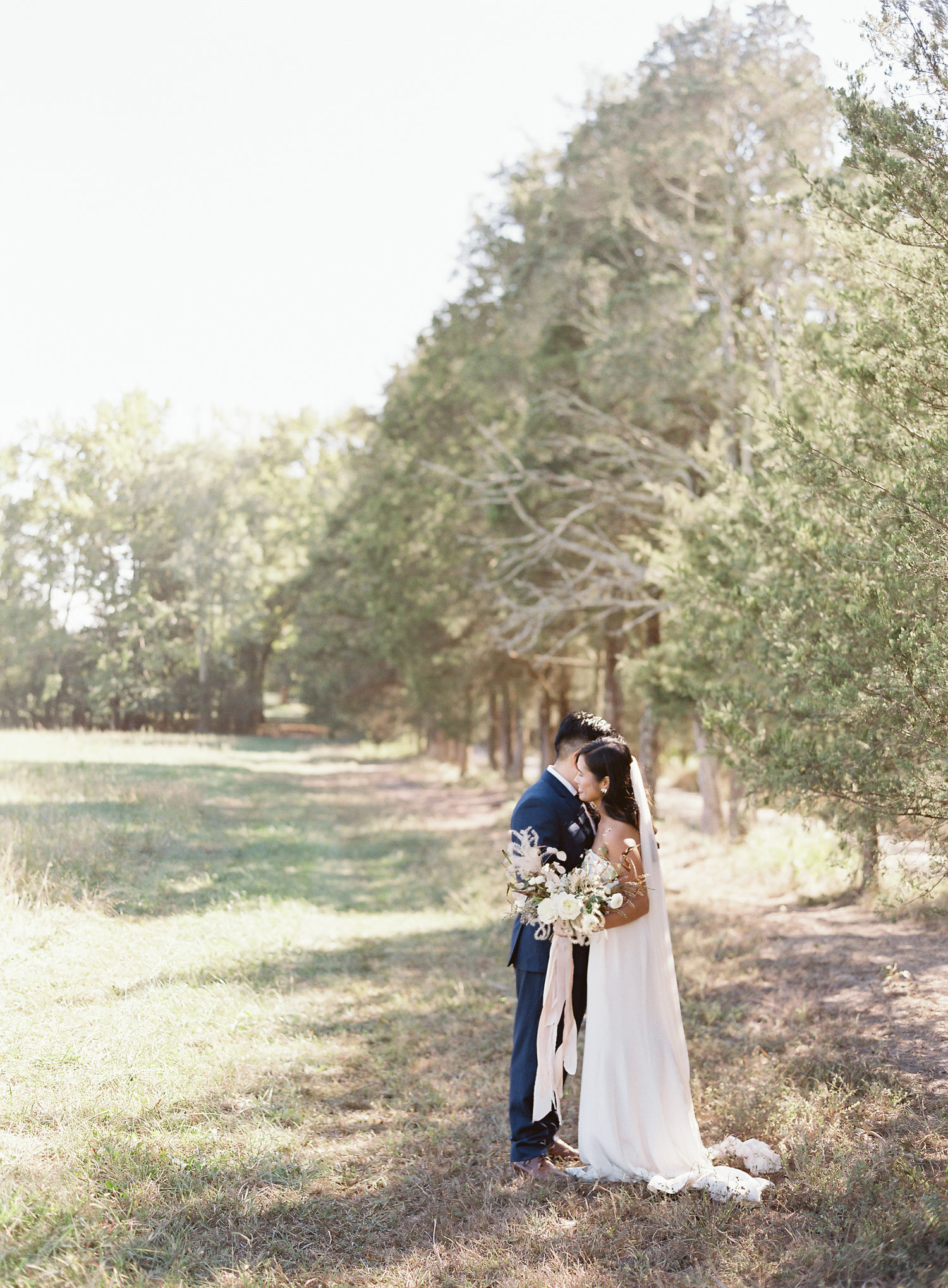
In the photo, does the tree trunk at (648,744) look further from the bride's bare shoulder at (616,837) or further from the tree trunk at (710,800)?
the bride's bare shoulder at (616,837)

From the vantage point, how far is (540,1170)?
5.27 meters

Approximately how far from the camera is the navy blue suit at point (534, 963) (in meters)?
5.42

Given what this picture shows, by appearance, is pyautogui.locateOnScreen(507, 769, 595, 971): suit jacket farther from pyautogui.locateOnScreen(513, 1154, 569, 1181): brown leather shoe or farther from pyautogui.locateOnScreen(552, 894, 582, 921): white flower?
pyautogui.locateOnScreen(513, 1154, 569, 1181): brown leather shoe

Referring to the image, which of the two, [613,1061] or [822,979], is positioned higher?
[613,1061]

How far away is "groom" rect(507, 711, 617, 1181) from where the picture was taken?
5.41 metres

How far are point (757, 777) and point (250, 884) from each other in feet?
23.2

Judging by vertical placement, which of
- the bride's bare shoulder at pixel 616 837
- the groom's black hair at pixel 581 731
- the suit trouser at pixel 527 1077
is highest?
the groom's black hair at pixel 581 731

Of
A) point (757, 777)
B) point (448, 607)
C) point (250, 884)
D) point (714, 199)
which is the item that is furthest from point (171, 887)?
point (448, 607)

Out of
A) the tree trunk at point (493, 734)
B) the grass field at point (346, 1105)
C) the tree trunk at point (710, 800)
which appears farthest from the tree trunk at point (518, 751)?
the grass field at point (346, 1105)

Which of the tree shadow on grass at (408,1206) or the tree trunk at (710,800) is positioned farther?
the tree trunk at (710,800)

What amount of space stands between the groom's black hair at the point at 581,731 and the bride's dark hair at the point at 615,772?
193mm

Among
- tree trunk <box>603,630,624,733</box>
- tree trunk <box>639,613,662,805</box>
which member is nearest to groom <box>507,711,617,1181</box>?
tree trunk <box>639,613,662,805</box>

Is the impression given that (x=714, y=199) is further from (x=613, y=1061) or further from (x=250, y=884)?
(x=613, y=1061)

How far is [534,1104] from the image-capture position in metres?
Answer: 5.35
